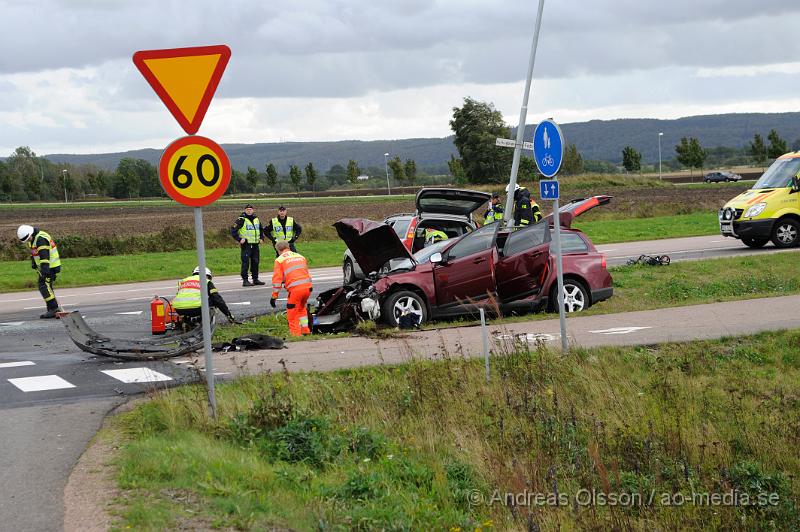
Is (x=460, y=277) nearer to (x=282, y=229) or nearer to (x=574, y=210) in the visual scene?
(x=574, y=210)

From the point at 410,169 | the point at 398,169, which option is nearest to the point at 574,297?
the point at 398,169

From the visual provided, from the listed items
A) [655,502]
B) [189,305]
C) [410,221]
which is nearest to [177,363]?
[189,305]

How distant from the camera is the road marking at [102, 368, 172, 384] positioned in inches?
453

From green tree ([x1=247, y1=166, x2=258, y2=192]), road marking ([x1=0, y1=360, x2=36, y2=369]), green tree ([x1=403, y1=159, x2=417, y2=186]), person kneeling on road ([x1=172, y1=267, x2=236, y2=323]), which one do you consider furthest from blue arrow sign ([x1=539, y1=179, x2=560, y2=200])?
green tree ([x1=247, y1=166, x2=258, y2=192])

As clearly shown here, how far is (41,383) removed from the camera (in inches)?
455

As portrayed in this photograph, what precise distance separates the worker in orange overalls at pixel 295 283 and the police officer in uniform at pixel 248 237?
28.1ft

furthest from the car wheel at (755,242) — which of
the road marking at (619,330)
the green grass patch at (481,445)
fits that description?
the green grass patch at (481,445)

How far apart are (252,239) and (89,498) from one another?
16.9m

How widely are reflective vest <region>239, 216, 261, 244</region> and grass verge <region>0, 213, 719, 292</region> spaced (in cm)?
452

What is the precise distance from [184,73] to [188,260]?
24.6 metres

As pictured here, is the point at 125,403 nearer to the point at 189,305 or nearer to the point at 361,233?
the point at 189,305

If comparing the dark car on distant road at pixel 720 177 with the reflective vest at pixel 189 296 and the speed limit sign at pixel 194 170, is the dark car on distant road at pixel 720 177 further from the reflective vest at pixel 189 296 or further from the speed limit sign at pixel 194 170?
the speed limit sign at pixel 194 170

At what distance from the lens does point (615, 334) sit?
1339 centimetres

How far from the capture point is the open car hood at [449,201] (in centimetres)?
1859
